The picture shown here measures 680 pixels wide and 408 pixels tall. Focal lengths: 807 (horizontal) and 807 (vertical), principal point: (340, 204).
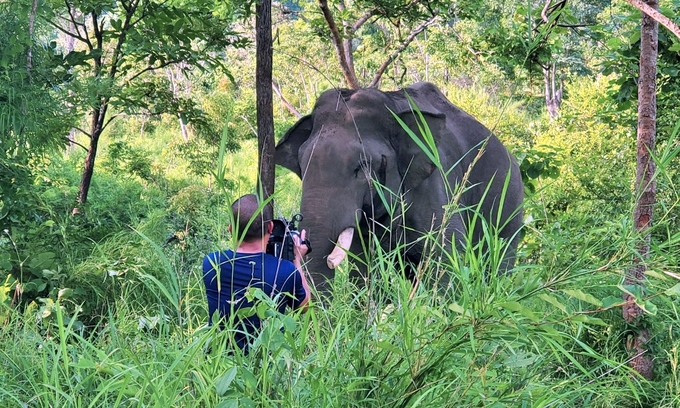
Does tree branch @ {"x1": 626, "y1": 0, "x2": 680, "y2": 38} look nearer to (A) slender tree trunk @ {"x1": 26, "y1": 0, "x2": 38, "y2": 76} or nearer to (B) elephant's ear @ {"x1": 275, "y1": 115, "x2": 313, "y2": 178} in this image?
(A) slender tree trunk @ {"x1": 26, "y1": 0, "x2": 38, "y2": 76}

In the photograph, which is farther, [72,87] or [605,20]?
[605,20]

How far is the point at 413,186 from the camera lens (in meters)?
5.63

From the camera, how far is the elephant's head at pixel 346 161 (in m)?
5.05

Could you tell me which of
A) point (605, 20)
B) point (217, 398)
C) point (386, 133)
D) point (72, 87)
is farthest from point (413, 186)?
point (605, 20)

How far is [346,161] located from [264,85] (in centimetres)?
72

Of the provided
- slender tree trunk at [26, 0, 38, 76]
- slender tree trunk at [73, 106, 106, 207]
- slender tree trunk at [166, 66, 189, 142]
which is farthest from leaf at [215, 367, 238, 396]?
slender tree trunk at [73, 106, 106, 207]

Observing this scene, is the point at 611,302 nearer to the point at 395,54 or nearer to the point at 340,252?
the point at 340,252

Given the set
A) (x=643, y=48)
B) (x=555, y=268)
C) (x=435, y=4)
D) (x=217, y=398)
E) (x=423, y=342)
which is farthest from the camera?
(x=435, y=4)

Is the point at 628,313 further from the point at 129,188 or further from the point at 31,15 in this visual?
the point at 129,188

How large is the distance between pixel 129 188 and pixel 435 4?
6141 mm

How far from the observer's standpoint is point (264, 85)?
507cm

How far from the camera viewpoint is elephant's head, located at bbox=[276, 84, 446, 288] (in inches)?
199

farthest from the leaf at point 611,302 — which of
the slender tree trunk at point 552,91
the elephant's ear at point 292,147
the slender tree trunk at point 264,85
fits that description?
the slender tree trunk at point 552,91

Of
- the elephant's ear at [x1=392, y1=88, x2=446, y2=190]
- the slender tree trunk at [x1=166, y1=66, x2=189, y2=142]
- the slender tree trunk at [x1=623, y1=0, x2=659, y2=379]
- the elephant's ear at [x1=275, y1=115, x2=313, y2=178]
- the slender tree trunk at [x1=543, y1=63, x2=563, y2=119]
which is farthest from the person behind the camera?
the slender tree trunk at [x1=543, y1=63, x2=563, y2=119]
